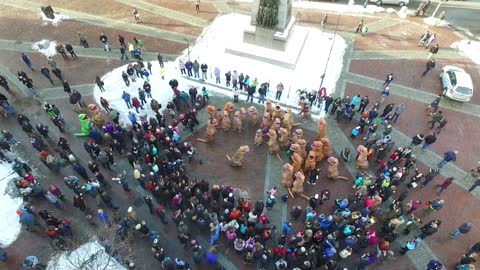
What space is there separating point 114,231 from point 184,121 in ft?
23.6

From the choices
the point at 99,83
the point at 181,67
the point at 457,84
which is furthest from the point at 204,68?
the point at 457,84

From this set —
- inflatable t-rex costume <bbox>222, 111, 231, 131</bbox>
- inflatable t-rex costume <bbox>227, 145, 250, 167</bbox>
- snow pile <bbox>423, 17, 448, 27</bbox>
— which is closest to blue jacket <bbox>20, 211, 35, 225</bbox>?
inflatable t-rex costume <bbox>227, 145, 250, 167</bbox>

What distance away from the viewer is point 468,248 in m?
14.8

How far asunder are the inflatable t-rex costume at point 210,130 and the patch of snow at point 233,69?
3.56m

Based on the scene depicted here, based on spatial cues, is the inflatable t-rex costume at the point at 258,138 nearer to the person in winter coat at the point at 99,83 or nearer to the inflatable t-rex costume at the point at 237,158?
the inflatable t-rex costume at the point at 237,158

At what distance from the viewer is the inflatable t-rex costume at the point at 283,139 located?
54.7 ft

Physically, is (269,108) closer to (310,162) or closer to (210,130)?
(210,130)

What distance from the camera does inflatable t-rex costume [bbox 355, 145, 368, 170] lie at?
1602 cm

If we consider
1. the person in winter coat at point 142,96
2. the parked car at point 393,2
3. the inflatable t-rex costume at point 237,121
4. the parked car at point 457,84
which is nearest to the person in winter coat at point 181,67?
the person in winter coat at point 142,96

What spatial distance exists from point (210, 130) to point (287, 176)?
15.1 feet

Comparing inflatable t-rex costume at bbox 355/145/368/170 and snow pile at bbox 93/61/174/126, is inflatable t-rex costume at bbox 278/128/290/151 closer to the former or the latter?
inflatable t-rex costume at bbox 355/145/368/170

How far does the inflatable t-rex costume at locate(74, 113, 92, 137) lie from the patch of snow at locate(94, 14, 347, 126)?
70.5 inches

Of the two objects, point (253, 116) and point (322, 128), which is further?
point (253, 116)

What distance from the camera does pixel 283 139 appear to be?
17.0m
